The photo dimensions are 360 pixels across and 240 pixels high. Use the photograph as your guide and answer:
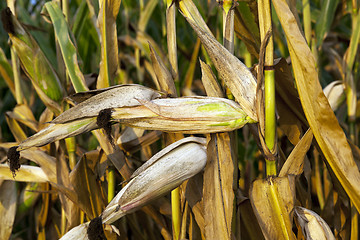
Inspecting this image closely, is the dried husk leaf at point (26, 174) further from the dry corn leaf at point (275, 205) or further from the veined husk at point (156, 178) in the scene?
the dry corn leaf at point (275, 205)

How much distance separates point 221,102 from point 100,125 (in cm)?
18

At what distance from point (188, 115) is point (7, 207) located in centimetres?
69

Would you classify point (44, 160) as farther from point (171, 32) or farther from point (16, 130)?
point (171, 32)

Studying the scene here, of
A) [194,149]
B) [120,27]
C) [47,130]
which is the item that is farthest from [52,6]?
[120,27]

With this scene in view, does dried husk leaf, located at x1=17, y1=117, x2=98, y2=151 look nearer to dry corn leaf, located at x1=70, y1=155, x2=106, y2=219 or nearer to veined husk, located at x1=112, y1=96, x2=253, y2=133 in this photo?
veined husk, located at x1=112, y1=96, x2=253, y2=133

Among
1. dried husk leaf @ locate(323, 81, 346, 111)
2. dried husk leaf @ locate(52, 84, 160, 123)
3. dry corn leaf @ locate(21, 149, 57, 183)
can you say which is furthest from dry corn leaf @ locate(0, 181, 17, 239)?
dried husk leaf @ locate(323, 81, 346, 111)

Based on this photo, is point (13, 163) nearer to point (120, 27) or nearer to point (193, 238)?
point (193, 238)

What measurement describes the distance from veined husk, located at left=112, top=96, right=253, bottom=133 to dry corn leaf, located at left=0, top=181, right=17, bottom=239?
59 centimetres

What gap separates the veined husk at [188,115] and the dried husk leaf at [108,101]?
0.04ft

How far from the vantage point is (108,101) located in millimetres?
617

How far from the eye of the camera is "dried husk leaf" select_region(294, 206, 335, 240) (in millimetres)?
609

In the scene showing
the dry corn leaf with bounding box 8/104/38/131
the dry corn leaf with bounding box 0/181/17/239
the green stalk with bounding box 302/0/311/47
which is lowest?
the dry corn leaf with bounding box 0/181/17/239

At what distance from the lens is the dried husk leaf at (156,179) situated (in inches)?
23.2

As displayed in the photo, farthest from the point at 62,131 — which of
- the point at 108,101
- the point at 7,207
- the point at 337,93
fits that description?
the point at 337,93
